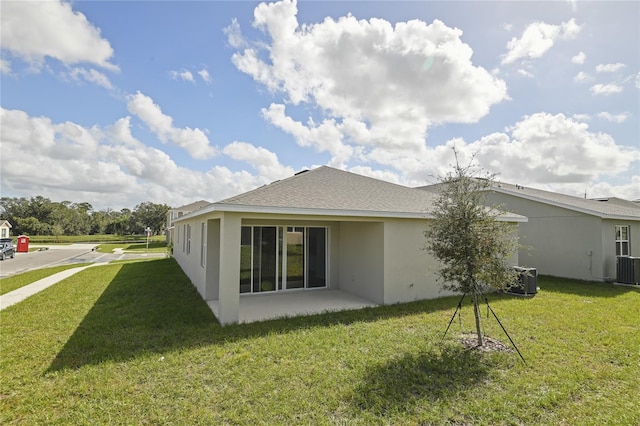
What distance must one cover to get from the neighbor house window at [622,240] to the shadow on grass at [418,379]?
13547mm

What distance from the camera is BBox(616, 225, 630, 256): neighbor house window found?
13.4m

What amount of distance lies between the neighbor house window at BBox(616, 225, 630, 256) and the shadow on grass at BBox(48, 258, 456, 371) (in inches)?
407

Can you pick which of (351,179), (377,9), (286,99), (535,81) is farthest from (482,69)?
(286,99)

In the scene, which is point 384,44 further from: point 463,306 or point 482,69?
point 463,306

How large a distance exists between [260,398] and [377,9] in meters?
11.3

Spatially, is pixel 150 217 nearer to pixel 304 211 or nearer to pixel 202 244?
pixel 202 244

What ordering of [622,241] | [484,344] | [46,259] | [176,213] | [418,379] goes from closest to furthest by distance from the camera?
[418,379], [484,344], [622,241], [46,259], [176,213]

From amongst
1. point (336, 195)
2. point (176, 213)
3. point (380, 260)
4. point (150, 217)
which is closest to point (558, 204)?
point (380, 260)

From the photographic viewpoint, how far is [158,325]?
6785 mm

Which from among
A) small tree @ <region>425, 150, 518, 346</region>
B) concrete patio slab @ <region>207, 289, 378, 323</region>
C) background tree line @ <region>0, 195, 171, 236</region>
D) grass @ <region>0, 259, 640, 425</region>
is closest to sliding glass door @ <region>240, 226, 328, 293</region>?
concrete patio slab @ <region>207, 289, 378, 323</region>

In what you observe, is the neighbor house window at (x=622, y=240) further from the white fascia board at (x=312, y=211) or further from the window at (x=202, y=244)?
the window at (x=202, y=244)

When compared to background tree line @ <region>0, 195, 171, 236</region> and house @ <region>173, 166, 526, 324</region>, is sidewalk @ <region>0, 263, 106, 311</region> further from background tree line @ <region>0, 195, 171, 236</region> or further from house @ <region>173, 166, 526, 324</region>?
background tree line @ <region>0, 195, 171, 236</region>

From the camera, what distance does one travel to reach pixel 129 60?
10.2m

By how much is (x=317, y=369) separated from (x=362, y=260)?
5.34 meters
